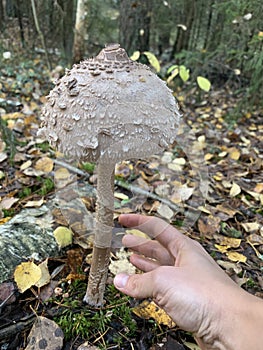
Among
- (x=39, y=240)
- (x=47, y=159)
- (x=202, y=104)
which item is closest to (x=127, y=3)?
(x=202, y=104)

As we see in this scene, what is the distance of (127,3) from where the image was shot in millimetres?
4711

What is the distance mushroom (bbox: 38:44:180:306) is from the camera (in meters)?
1.25

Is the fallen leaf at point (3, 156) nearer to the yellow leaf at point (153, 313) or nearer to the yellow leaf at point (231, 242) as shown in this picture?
the yellow leaf at point (153, 313)

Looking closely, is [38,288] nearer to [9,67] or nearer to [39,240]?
[39,240]

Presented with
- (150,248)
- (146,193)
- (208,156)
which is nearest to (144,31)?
(208,156)

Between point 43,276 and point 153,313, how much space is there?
617 millimetres

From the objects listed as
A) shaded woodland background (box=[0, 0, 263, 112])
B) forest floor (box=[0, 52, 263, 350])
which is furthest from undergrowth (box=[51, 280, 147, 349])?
shaded woodland background (box=[0, 0, 263, 112])

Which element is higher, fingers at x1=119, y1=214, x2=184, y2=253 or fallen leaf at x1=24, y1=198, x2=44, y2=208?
fingers at x1=119, y1=214, x2=184, y2=253

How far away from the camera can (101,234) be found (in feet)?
5.42

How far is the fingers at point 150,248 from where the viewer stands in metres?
1.74

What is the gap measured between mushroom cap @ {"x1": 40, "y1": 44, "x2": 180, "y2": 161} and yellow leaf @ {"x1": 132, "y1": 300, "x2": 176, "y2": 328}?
0.89 meters

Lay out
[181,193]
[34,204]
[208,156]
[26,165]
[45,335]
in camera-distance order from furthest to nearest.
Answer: [208,156]
[26,165]
[181,193]
[34,204]
[45,335]

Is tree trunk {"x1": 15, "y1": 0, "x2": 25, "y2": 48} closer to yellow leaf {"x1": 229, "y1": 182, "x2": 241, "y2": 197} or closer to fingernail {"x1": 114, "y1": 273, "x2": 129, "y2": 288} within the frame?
yellow leaf {"x1": 229, "y1": 182, "x2": 241, "y2": 197}

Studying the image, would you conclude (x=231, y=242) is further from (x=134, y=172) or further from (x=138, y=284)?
(x=138, y=284)
